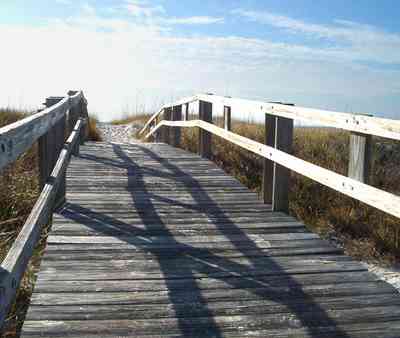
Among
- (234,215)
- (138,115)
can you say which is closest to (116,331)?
(234,215)

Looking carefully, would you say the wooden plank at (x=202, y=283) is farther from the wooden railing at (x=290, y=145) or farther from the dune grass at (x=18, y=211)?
the wooden railing at (x=290, y=145)

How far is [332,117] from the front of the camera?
4.04 meters

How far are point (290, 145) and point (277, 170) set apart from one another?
30 centimetres

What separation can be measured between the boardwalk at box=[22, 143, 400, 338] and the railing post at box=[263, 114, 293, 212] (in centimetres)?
16

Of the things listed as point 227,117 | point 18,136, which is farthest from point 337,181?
point 227,117

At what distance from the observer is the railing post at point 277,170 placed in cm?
520

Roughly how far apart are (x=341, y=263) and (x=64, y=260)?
2017 millimetres

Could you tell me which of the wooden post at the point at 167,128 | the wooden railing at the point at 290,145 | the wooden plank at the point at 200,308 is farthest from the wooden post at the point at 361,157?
the wooden post at the point at 167,128

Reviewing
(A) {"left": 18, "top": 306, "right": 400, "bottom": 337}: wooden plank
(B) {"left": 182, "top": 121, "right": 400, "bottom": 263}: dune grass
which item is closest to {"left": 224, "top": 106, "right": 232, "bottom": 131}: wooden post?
(B) {"left": 182, "top": 121, "right": 400, "bottom": 263}: dune grass

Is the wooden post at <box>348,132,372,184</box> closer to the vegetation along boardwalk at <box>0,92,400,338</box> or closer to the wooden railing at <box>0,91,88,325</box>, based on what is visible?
the vegetation along boardwalk at <box>0,92,400,338</box>

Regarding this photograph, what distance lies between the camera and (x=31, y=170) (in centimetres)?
772

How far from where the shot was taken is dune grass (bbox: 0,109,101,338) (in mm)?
3688

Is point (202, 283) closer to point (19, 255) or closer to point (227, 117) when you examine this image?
point (19, 255)

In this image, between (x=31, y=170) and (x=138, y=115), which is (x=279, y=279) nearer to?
(x=31, y=170)
